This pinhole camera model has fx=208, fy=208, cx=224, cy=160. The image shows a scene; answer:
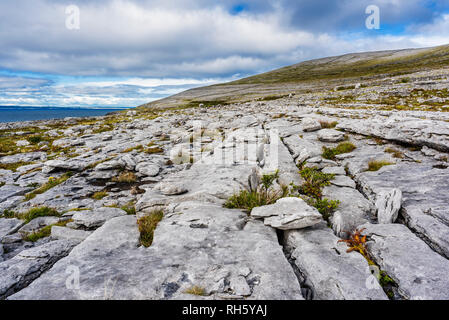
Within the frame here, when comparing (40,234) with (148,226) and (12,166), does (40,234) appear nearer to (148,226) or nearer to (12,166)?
(148,226)

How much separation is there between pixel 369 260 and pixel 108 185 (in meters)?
13.0

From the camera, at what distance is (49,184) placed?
12.6 metres

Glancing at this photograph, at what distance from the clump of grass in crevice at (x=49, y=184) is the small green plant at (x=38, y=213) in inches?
112

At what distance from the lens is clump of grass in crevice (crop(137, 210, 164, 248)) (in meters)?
6.07

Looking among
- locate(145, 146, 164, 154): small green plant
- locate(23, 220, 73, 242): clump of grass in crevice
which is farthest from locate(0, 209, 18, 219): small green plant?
locate(145, 146, 164, 154): small green plant

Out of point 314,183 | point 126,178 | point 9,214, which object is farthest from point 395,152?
point 9,214

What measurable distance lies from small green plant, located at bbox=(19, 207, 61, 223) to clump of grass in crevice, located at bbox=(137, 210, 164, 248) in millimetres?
5147

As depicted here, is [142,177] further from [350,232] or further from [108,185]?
[350,232]

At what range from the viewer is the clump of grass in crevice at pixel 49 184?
1136cm

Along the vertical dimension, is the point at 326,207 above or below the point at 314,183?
below

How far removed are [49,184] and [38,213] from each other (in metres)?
4.42

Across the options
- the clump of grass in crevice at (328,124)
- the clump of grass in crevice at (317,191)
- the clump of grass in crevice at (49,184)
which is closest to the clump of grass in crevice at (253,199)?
the clump of grass in crevice at (317,191)
